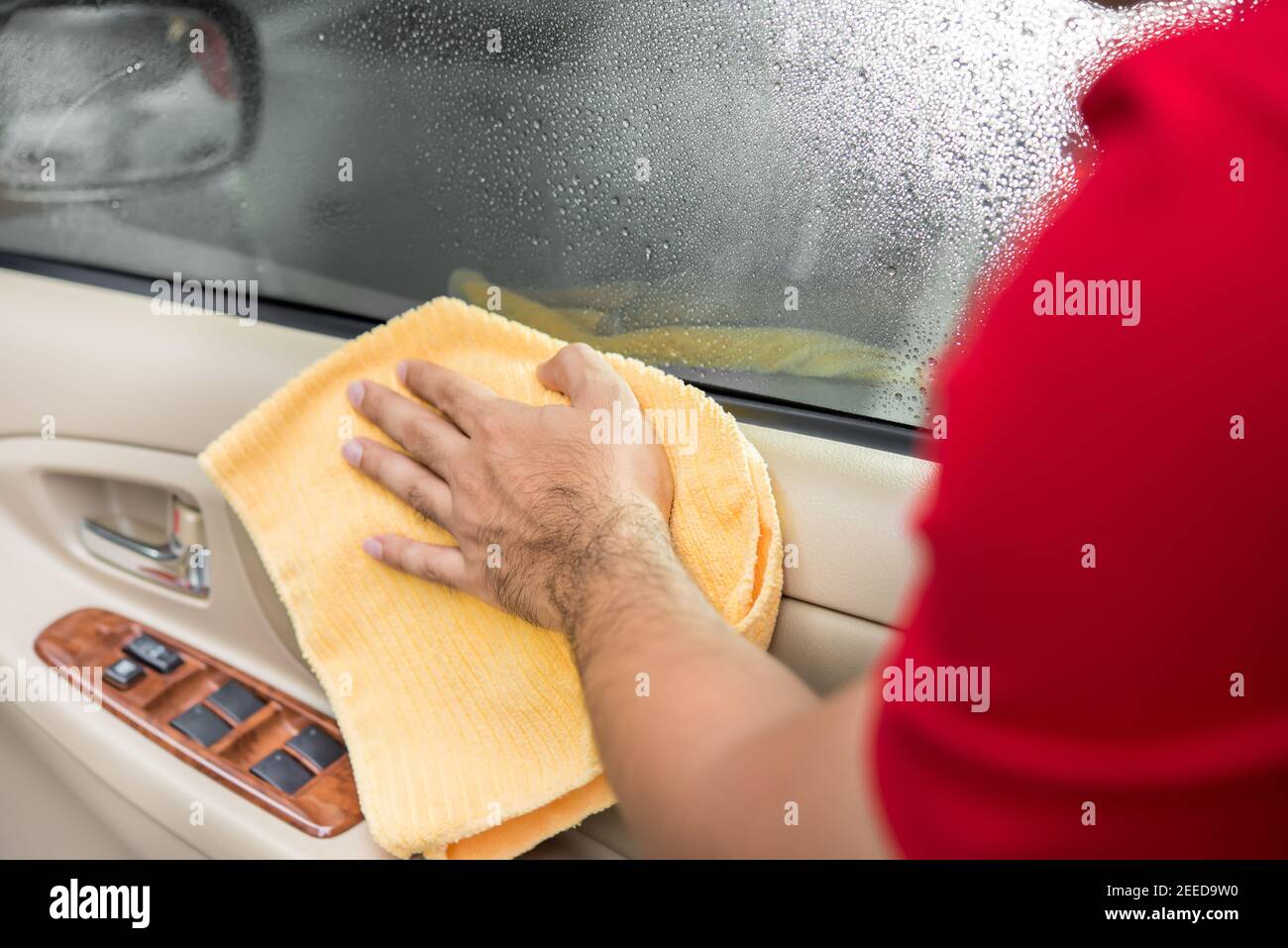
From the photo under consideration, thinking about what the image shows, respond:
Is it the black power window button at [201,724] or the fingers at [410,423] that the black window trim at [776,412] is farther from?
the black power window button at [201,724]

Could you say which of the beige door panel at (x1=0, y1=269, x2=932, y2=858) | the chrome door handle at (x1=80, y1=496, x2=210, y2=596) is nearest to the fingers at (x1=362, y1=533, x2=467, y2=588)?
the beige door panel at (x1=0, y1=269, x2=932, y2=858)

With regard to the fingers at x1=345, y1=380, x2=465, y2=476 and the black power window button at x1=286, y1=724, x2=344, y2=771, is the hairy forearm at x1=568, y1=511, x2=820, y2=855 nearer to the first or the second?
the fingers at x1=345, y1=380, x2=465, y2=476

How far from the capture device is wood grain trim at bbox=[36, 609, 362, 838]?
1194 millimetres

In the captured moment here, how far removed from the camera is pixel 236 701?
1.32 metres

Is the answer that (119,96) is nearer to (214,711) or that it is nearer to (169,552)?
(169,552)

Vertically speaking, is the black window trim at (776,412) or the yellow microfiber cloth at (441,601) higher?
the black window trim at (776,412)

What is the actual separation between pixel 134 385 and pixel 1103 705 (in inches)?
47.3

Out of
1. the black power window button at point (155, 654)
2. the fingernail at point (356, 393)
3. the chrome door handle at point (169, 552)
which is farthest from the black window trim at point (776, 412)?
the black power window button at point (155, 654)

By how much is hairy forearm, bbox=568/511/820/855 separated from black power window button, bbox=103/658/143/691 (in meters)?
0.72

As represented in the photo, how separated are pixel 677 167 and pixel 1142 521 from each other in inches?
28.1

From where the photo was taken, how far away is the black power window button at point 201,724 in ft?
4.20

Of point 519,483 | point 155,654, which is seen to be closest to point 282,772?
point 155,654
